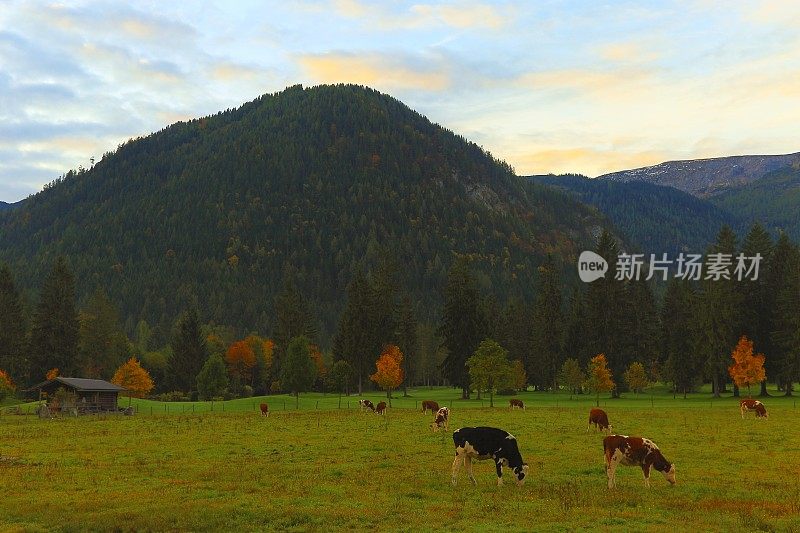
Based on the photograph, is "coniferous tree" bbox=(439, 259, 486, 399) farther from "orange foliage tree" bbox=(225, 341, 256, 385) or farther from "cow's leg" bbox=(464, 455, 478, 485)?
"cow's leg" bbox=(464, 455, 478, 485)

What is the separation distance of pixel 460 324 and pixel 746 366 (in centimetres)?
3635

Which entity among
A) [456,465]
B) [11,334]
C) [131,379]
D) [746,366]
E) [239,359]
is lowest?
[131,379]

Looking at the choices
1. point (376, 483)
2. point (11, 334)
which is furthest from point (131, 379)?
point (376, 483)

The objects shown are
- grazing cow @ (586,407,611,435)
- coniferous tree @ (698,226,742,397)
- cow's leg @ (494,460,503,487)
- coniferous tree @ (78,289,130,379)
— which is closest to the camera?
cow's leg @ (494,460,503,487)

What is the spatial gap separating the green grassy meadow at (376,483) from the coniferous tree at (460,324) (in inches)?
1866

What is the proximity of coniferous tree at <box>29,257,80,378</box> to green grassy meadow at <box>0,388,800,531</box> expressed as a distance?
56.5m

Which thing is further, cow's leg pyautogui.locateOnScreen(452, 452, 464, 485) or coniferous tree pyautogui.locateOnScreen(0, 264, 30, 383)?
coniferous tree pyautogui.locateOnScreen(0, 264, 30, 383)

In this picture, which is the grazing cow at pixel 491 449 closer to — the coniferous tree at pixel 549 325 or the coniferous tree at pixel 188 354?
the coniferous tree at pixel 549 325

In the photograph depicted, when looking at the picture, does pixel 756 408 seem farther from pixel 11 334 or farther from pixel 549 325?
pixel 11 334

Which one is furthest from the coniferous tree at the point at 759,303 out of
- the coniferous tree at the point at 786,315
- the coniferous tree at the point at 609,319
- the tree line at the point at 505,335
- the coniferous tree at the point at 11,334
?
the coniferous tree at the point at 11,334

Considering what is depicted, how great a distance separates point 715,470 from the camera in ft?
85.8

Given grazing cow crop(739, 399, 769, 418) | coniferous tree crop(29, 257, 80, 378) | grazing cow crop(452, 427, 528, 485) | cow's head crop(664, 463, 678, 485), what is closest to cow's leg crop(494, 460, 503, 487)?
grazing cow crop(452, 427, 528, 485)

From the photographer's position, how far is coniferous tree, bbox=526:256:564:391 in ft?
340

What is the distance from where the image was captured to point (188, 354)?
119 meters
